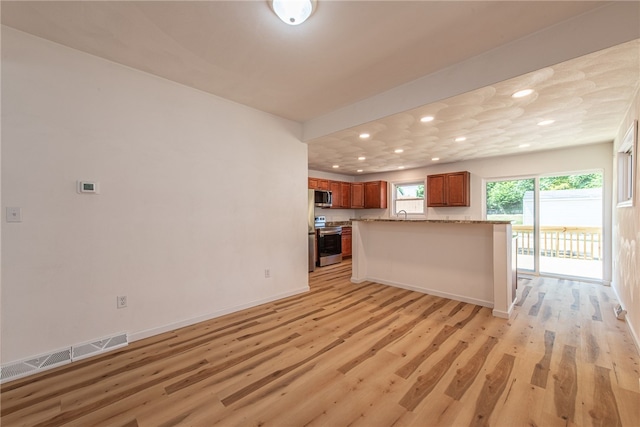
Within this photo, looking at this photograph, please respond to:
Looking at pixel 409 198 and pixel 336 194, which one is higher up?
pixel 336 194

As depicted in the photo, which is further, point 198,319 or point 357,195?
point 357,195

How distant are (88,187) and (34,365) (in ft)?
→ 4.92

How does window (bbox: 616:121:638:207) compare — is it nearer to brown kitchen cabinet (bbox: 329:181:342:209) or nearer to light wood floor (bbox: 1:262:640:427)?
light wood floor (bbox: 1:262:640:427)

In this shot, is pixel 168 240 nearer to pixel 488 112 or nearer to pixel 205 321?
pixel 205 321

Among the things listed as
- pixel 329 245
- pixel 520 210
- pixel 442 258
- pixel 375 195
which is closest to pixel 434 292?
pixel 442 258

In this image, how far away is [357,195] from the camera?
25.2 feet

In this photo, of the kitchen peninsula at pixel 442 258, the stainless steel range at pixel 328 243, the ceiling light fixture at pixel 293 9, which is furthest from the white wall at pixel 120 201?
the stainless steel range at pixel 328 243

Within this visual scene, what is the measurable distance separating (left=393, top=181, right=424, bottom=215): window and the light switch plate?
23.0ft

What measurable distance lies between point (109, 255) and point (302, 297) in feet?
7.84

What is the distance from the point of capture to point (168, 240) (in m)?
2.75

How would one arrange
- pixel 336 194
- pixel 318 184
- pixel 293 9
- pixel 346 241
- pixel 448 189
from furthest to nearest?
1. pixel 336 194
2. pixel 346 241
3. pixel 318 184
4. pixel 448 189
5. pixel 293 9

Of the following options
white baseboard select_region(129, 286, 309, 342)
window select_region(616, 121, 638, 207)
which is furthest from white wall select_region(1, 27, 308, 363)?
window select_region(616, 121, 638, 207)

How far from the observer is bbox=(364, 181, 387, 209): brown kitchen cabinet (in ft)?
24.2

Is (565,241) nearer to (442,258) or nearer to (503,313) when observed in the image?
(442,258)
